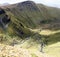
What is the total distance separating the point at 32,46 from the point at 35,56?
154340 millimetres

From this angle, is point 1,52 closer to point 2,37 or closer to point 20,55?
point 20,55

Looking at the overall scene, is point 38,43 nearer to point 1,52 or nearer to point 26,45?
point 26,45

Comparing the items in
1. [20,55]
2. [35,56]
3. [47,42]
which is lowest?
[47,42]

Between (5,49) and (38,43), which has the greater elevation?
(5,49)

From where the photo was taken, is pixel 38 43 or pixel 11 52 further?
pixel 38 43

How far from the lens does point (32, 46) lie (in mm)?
190500

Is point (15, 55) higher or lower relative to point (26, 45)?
higher

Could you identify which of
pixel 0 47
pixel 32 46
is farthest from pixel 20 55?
pixel 32 46

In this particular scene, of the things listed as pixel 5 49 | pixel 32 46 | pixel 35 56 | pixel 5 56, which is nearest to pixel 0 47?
pixel 5 49

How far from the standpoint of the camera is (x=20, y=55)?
3272 cm

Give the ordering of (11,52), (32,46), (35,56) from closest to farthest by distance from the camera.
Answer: (11,52), (35,56), (32,46)

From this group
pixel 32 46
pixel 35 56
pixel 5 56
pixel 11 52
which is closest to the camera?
pixel 5 56

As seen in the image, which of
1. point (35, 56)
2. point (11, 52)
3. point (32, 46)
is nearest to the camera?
point (11, 52)

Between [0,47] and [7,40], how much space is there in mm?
166451
